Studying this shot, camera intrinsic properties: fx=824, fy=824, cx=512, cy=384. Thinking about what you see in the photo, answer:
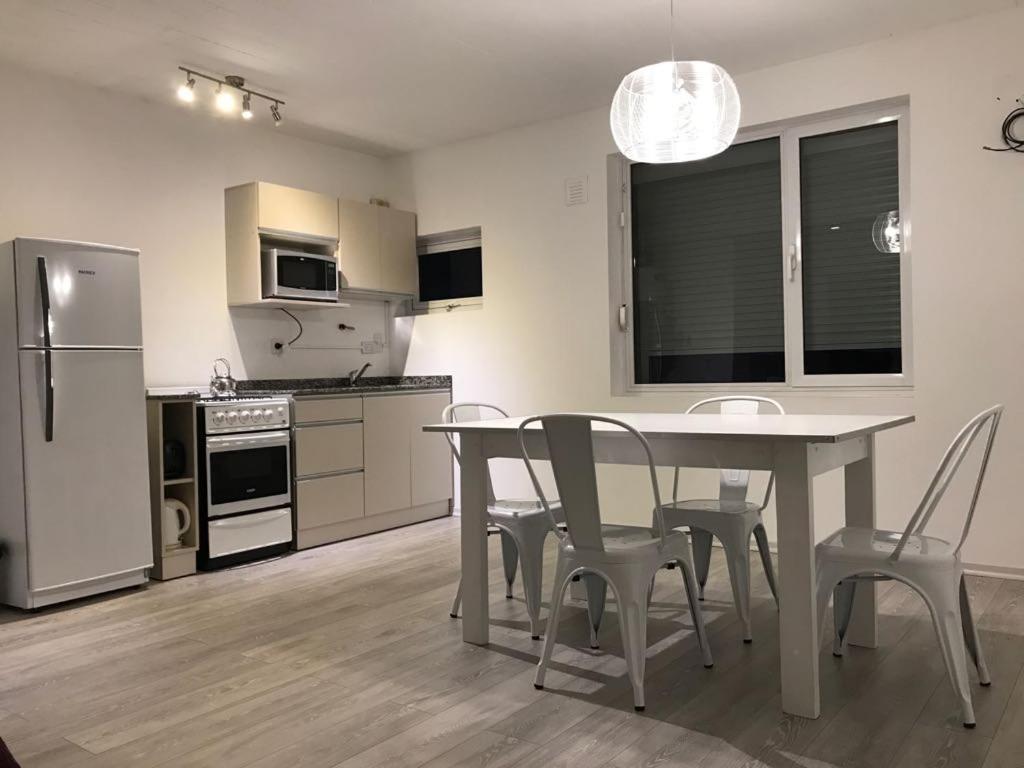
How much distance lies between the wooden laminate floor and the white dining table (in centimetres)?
13

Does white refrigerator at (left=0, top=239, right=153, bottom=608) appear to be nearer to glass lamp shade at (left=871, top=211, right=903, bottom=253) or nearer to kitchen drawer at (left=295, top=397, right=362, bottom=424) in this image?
kitchen drawer at (left=295, top=397, right=362, bottom=424)

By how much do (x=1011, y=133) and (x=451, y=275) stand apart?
337cm

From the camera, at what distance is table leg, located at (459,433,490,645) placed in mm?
2881

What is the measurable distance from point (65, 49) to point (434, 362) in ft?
9.21

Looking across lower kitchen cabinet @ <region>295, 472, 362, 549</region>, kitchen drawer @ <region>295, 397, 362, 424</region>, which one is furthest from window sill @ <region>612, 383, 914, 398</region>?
lower kitchen cabinet @ <region>295, 472, 362, 549</region>

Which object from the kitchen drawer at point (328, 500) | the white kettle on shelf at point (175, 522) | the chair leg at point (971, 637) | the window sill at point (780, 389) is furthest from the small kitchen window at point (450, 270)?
the chair leg at point (971, 637)

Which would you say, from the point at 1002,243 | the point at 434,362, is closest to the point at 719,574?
the point at 1002,243

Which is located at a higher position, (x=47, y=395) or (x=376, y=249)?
(x=376, y=249)

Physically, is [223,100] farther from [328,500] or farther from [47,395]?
[328,500]

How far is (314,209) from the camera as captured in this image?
16.4ft

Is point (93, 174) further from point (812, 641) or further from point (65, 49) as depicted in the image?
point (812, 641)

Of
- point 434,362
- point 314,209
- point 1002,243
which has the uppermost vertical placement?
point 314,209

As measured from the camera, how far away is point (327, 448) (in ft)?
15.3

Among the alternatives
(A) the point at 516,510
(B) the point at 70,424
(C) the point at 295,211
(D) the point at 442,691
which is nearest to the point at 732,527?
(A) the point at 516,510
